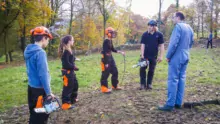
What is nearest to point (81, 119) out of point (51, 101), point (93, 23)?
point (51, 101)

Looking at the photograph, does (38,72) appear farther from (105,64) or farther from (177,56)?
(105,64)

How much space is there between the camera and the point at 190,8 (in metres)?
45.6

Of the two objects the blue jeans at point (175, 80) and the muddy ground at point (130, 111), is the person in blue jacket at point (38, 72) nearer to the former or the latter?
the muddy ground at point (130, 111)

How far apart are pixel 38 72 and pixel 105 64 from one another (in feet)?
13.8

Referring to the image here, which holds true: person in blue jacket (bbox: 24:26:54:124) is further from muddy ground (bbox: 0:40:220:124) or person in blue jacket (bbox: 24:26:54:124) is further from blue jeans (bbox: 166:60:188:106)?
blue jeans (bbox: 166:60:188:106)

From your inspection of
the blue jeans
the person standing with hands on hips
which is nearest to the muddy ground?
the blue jeans

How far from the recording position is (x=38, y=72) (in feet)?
13.8

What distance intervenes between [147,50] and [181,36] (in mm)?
2505

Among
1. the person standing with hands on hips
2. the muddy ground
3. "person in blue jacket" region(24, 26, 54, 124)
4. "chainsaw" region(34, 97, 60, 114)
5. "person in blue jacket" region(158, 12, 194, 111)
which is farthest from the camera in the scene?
the person standing with hands on hips

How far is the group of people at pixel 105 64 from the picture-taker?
427 centimetres

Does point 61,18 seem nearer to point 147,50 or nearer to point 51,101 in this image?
point 147,50

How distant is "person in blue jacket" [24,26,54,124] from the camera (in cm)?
418

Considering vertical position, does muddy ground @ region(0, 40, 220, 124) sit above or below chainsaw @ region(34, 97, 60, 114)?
below

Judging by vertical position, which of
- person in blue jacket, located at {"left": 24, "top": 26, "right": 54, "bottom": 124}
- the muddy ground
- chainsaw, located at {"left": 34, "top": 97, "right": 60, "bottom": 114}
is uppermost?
person in blue jacket, located at {"left": 24, "top": 26, "right": 54, "bottom": 124}
